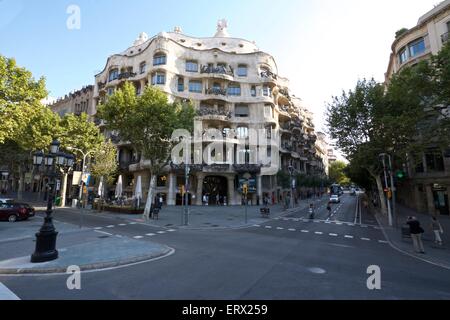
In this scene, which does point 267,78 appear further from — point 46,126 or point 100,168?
point 46,126

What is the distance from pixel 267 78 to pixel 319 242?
3228 centimetres

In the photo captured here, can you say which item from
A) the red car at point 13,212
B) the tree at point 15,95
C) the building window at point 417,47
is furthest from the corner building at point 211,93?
the building window at point 417,47

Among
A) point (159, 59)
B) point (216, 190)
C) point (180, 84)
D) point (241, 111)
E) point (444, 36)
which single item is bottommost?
point (216, 190)

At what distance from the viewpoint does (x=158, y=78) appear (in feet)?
116

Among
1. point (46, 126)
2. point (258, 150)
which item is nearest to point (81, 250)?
point (46, 126)

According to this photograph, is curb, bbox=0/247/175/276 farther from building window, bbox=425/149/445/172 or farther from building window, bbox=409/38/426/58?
building window, bbox=409/38/426/58

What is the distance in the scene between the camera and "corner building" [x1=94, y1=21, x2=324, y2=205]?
3512 cm

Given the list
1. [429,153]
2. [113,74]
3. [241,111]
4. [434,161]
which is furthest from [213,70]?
[434,161]

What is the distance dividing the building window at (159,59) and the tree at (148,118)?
17.6m

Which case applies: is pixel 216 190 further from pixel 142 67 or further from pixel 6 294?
pixel 6 294

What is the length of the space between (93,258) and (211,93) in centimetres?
3164

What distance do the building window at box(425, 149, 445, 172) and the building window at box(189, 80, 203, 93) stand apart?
3047 centimetres

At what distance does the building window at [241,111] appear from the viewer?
39.2m
